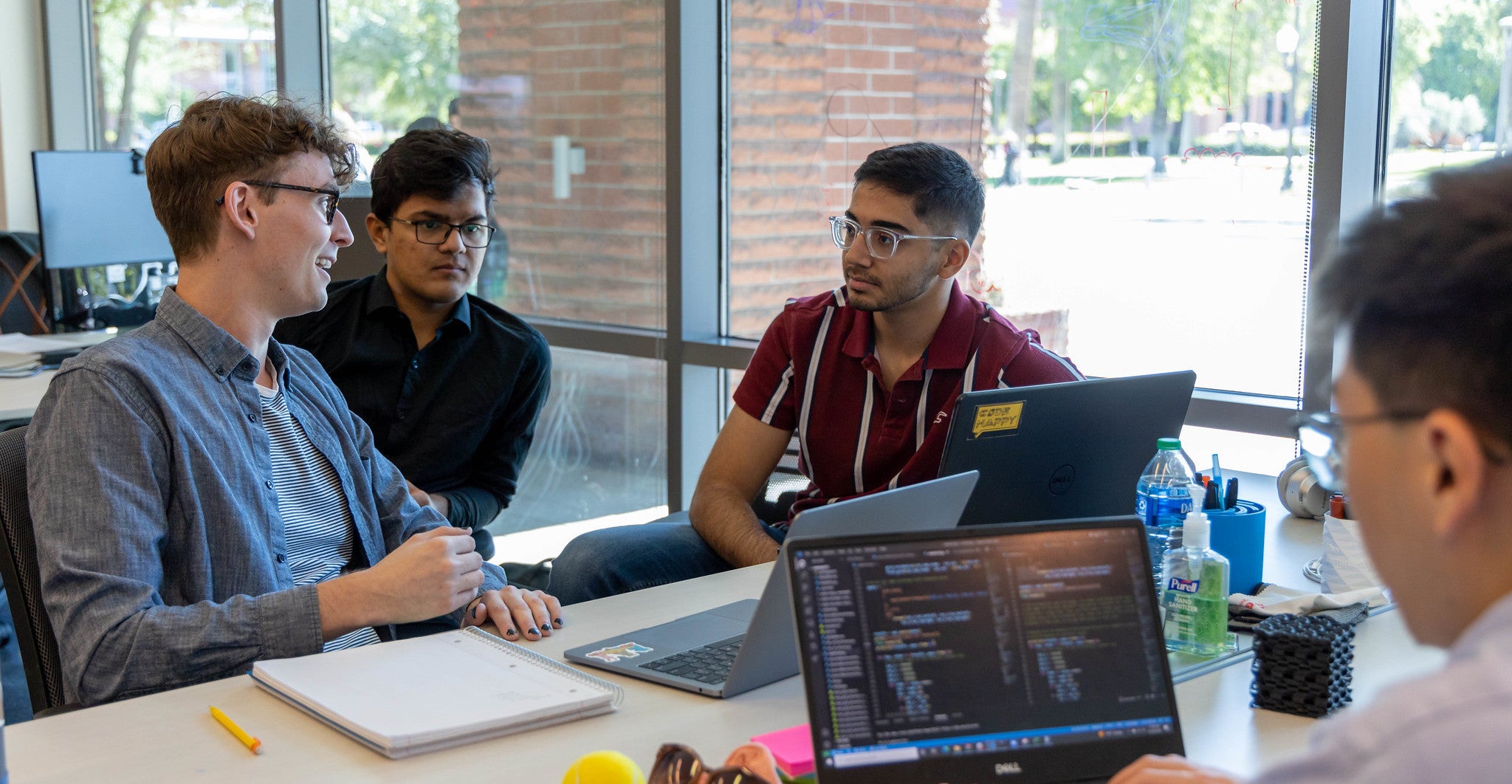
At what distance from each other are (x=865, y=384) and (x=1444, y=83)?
50.0 inches

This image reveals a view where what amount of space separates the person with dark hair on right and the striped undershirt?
1348 millimetres

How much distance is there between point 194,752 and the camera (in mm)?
1195

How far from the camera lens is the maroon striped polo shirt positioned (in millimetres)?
2223

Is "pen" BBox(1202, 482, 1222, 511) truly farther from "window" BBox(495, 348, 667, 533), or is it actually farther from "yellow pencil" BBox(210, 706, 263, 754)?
"window" BBox(495, 348, 667, 533)

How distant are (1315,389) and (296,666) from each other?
1.97 metres

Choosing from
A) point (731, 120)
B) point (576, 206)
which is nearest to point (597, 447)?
point (576, 206)

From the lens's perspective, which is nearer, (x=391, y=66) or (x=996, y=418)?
(x=996, y=418)

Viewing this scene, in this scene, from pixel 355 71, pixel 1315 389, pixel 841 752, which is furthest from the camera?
pixel 355 71

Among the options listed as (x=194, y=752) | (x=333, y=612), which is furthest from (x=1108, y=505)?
(x=194, y=752)

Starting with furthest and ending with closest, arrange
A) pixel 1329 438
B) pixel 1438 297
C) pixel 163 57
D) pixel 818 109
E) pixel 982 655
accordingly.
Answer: pixel 163 57
pixel 818 109
pixel 982 655
pixel 1329 438
pixel 1438 297

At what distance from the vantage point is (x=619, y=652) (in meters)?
1.48

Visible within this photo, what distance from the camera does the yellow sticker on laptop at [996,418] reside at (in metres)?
1.53

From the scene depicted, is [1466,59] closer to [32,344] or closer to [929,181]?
[929,181]

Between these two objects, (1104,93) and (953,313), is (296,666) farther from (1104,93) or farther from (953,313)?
Answer: (1104,93)
